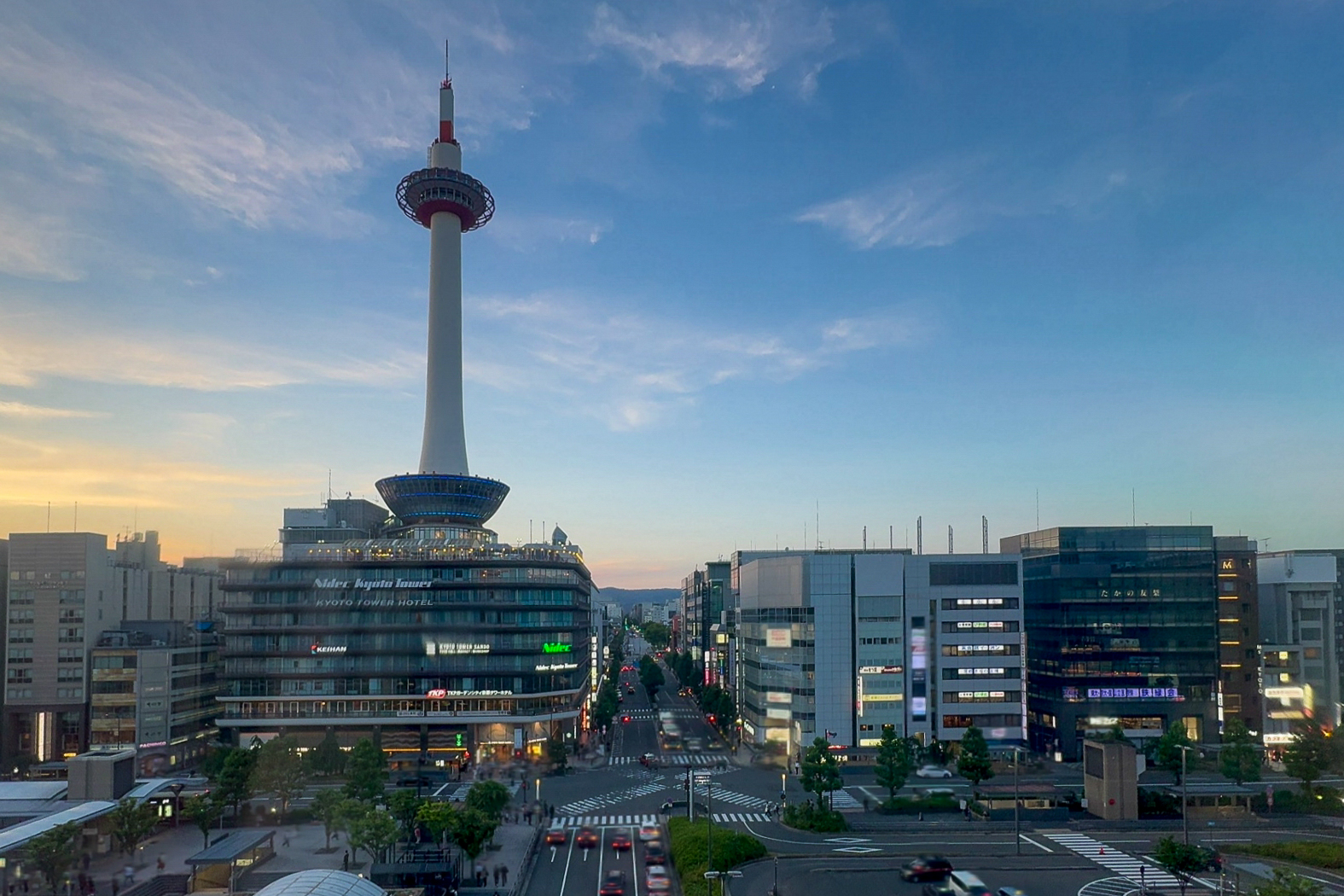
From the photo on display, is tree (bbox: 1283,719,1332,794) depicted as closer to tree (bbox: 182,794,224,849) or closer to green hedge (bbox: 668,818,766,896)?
green hedge (bbox: 668,818,766,896)

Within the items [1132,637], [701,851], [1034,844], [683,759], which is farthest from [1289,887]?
[683,759]

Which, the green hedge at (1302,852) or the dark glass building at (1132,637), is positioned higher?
the dark glass building at (1132,637)

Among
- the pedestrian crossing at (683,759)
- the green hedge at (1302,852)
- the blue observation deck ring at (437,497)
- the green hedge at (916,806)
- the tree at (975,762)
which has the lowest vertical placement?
the pedestrian crossing at (683,759)

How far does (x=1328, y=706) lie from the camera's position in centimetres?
10694

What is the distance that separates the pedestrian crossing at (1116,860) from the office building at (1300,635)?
5529 cm

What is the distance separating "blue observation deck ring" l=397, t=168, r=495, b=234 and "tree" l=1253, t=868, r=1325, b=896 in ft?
386

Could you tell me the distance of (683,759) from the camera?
340 ft

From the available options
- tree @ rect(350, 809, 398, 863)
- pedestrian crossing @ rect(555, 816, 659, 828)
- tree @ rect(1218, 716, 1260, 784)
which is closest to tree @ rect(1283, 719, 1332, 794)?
tree @ rect(1218, 716, 1260, 784)

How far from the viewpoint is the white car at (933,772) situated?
88.2 meters

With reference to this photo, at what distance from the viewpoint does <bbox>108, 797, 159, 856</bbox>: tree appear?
2340 inches

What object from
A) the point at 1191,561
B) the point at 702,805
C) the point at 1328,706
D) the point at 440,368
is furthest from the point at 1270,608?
the point at 440,368

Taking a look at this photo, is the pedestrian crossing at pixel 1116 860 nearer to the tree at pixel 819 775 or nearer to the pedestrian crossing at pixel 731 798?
the tree at pixel 819 775

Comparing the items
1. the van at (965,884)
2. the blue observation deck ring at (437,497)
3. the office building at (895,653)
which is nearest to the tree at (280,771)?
the blue observation deck ring at (437,497)

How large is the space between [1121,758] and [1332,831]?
1499 cm
